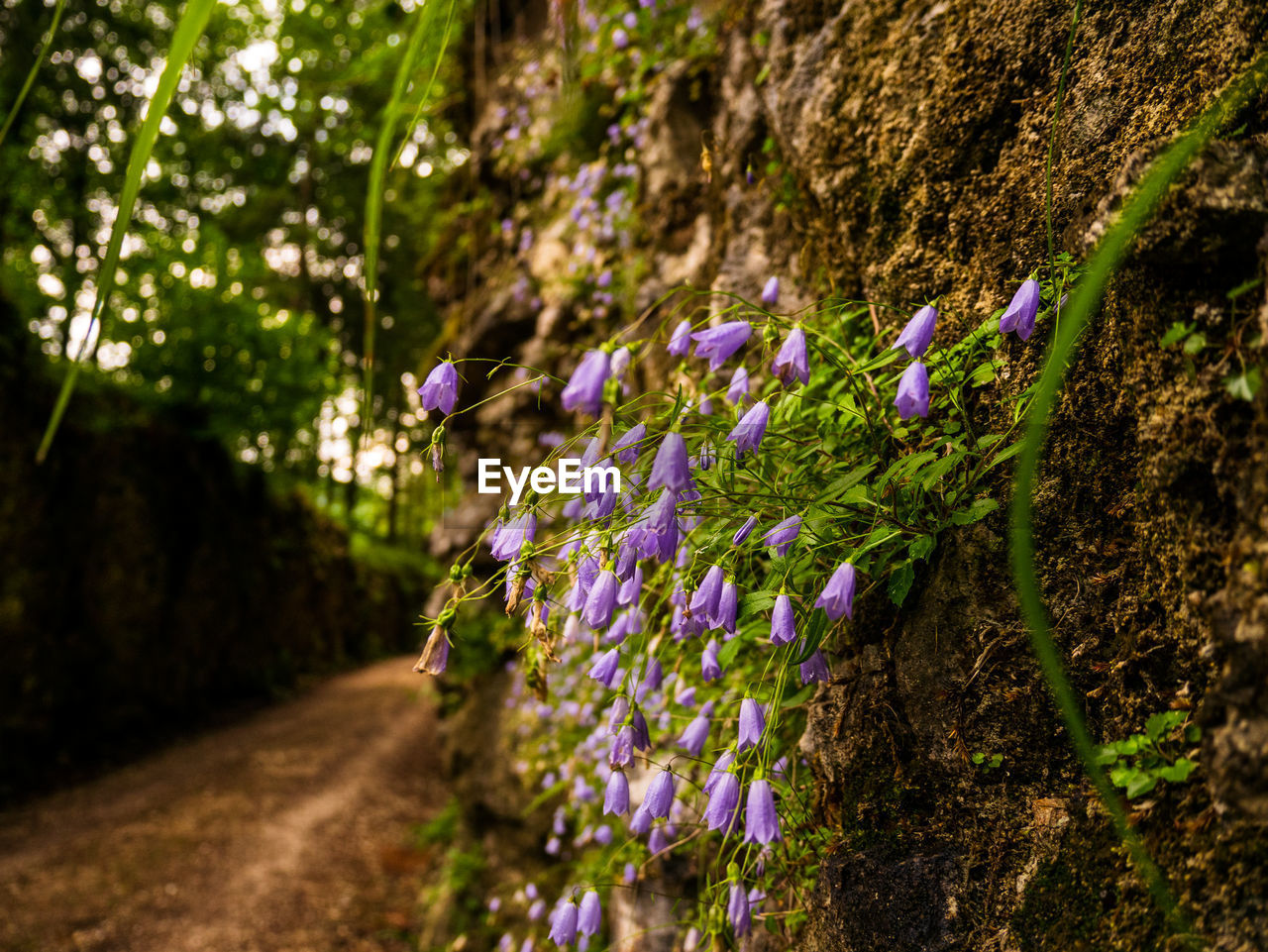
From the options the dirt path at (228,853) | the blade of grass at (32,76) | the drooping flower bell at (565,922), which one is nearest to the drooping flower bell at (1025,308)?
the blade of grass at (32,76)

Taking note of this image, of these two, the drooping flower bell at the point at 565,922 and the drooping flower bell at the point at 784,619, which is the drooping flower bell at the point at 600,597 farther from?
the drooping flower bell at the point at 565,922

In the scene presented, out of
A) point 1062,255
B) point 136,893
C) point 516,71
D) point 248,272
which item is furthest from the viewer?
point 248,272

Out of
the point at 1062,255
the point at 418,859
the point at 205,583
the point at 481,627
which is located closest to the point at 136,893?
the point at 418,859

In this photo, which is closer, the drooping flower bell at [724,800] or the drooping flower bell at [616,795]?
the drooping flower bell at [724,800]

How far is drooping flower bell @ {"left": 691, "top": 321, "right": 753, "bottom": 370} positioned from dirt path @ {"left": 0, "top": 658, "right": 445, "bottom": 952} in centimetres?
444

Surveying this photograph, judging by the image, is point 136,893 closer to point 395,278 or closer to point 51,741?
point 51,741

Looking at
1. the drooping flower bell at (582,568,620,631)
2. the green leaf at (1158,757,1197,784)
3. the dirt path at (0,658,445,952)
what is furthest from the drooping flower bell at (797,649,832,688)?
the dirt path at (0,658,445,952)

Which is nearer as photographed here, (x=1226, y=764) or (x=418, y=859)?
(x=1226, y=764)

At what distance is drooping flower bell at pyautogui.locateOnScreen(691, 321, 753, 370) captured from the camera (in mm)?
1084

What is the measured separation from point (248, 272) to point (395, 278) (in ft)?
18.7

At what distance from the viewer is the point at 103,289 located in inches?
26.9

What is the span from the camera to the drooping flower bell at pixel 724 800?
3.55ft

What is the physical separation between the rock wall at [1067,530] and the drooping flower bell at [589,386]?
696 mm

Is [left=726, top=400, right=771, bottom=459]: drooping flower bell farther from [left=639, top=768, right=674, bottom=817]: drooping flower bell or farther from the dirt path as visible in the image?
the dirt path
